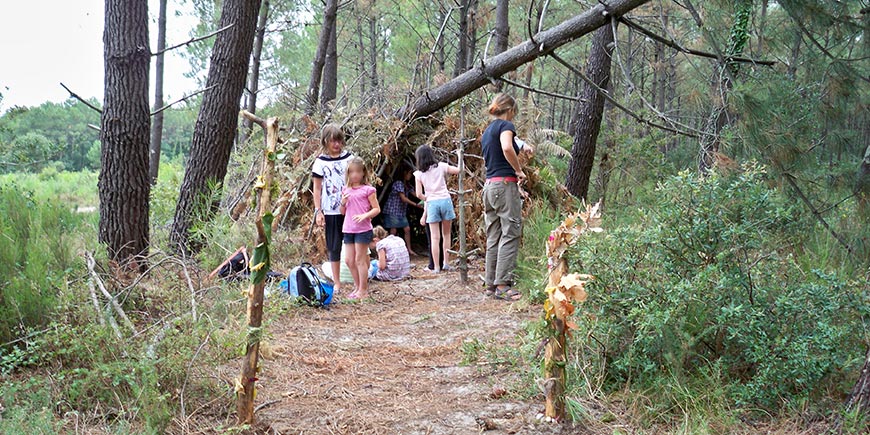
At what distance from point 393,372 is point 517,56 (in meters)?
3.85

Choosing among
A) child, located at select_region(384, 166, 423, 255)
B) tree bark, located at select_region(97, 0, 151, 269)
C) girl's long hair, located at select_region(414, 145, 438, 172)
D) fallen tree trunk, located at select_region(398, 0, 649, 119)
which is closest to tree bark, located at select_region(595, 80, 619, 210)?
child, located at select_region(384, 166, 423, 255)

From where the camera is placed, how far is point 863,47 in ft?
13.7

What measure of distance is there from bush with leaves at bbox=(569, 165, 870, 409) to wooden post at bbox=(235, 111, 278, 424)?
177cm

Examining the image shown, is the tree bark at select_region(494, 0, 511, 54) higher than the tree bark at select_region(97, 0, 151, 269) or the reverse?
higher

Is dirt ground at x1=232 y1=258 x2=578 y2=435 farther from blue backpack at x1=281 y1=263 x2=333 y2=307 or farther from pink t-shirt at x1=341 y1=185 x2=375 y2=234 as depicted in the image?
pink t-shirt at x1=341 y1=185 x2=375 y2=234

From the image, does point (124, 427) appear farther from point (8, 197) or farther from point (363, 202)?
point (363, 202)

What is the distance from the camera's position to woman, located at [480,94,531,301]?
600 centimetres

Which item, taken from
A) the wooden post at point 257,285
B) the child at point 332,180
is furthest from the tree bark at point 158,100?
the wooden post at point 257,285

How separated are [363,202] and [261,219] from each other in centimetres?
325

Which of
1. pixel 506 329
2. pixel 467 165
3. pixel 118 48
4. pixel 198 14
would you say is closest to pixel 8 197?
pixel 118 48

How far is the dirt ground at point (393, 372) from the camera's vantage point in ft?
10.6

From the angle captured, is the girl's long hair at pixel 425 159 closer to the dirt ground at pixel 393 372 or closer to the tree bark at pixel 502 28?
the dirt ground at pixel 393 372

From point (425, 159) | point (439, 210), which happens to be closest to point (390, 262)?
point (439, 210)

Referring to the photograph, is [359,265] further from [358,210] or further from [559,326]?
[559,326]
